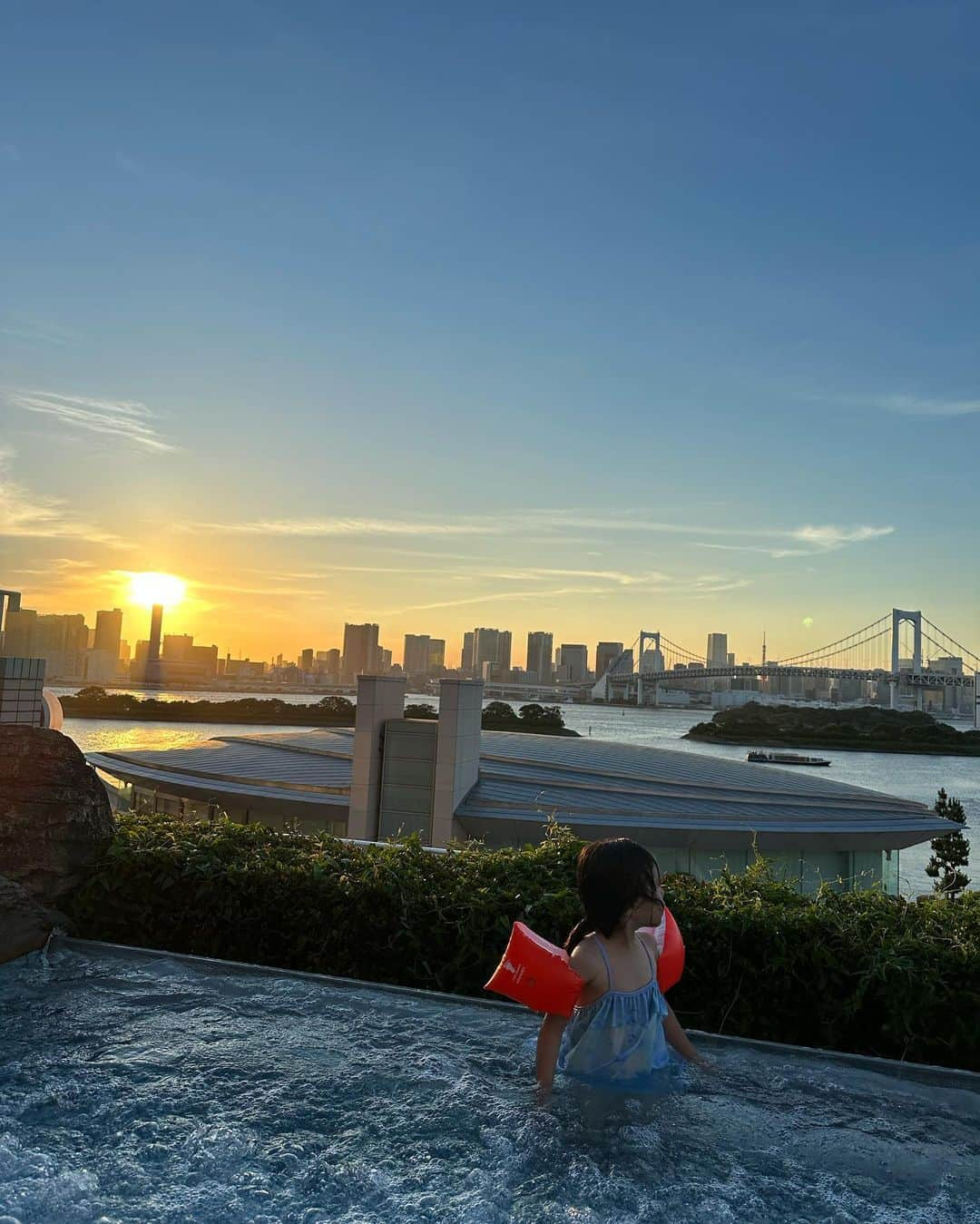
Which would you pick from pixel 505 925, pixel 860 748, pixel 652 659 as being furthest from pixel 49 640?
pixel 652 659

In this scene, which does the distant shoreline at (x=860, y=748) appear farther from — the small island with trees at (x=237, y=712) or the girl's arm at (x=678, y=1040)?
the girl's arm at (x=678, y=1040)

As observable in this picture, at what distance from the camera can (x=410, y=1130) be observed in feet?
10.2

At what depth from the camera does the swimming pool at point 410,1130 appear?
8.82 feet

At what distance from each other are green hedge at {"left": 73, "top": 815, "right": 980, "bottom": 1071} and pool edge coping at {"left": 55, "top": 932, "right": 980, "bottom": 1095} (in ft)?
0.36

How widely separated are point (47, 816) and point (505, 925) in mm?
2724

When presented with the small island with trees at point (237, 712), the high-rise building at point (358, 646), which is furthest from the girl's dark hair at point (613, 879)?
the high-rise building at point (358, 646)

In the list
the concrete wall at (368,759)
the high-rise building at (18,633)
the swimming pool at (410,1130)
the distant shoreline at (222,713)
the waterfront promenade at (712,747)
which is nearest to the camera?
the swimming pool at (410,1130)

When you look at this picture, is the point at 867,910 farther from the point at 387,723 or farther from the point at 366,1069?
the point at 387,723

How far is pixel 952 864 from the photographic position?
19734 millimetres

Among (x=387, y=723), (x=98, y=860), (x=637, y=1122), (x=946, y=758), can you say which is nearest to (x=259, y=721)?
(x=387, y=723)

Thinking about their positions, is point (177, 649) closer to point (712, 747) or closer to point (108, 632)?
point (108, 632)

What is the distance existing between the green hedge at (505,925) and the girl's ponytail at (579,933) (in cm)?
88

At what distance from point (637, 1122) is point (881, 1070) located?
40.8 inches

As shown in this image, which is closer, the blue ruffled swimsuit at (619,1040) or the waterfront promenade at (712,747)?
the blue ruffled swimsuit at (619,1040)
